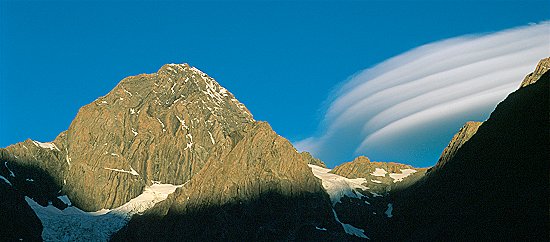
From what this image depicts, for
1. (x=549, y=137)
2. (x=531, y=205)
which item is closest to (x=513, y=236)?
(x=531, y=205)

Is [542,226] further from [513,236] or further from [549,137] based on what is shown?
[549,137]

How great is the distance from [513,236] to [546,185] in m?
16.0

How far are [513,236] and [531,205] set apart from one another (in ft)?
30.8

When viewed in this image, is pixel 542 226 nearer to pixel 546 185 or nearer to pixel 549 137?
pixel 546 185

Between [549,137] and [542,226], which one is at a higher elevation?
[549,137]

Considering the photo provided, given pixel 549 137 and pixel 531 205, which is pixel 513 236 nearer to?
pixel 531 205

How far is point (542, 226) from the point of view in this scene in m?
188

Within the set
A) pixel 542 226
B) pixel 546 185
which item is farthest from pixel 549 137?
pixel 542 226

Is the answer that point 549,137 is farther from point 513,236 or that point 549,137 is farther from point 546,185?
point 513,236

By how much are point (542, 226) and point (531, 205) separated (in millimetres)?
11510

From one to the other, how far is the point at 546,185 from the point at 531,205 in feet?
23.1

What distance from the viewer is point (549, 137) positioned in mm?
199750

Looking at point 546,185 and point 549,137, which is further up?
point 549,137

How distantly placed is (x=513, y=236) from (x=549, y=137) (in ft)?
91.0
